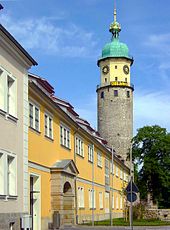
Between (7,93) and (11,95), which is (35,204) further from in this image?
(7,93)

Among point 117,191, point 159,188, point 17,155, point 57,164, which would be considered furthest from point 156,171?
point 17,155

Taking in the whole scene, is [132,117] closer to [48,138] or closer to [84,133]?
[84,133]

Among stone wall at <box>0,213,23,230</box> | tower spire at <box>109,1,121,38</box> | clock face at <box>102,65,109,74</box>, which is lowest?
stone wall at <box>0,213,23,230</box>

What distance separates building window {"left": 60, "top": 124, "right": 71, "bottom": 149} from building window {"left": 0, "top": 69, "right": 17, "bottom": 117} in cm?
1392

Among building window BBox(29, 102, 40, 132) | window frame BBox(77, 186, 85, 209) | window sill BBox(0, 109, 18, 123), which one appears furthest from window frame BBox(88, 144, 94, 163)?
window sill BBox(0, 109, 18, 123)

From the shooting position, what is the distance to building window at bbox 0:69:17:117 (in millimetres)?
21438

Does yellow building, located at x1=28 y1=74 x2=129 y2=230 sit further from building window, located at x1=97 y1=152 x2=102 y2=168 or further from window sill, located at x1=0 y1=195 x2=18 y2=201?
window sill, located at x1=0 y1=195 x2=18 y2=201

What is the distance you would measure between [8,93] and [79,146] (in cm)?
2252

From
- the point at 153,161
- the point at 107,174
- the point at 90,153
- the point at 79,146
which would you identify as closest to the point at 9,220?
the point at 79,146

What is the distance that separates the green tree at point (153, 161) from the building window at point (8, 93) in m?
56.8

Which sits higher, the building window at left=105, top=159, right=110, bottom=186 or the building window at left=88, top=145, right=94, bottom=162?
the building window at left=88, top=145, right=94, bottom=162

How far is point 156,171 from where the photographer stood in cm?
7794

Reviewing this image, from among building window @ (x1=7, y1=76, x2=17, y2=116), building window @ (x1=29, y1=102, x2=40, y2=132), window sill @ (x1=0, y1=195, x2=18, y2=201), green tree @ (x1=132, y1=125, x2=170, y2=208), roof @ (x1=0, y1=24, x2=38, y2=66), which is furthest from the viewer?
green tree @ (x1=132, y1=125, x2=170, y2=208)

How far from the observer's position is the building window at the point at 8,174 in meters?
21.0
